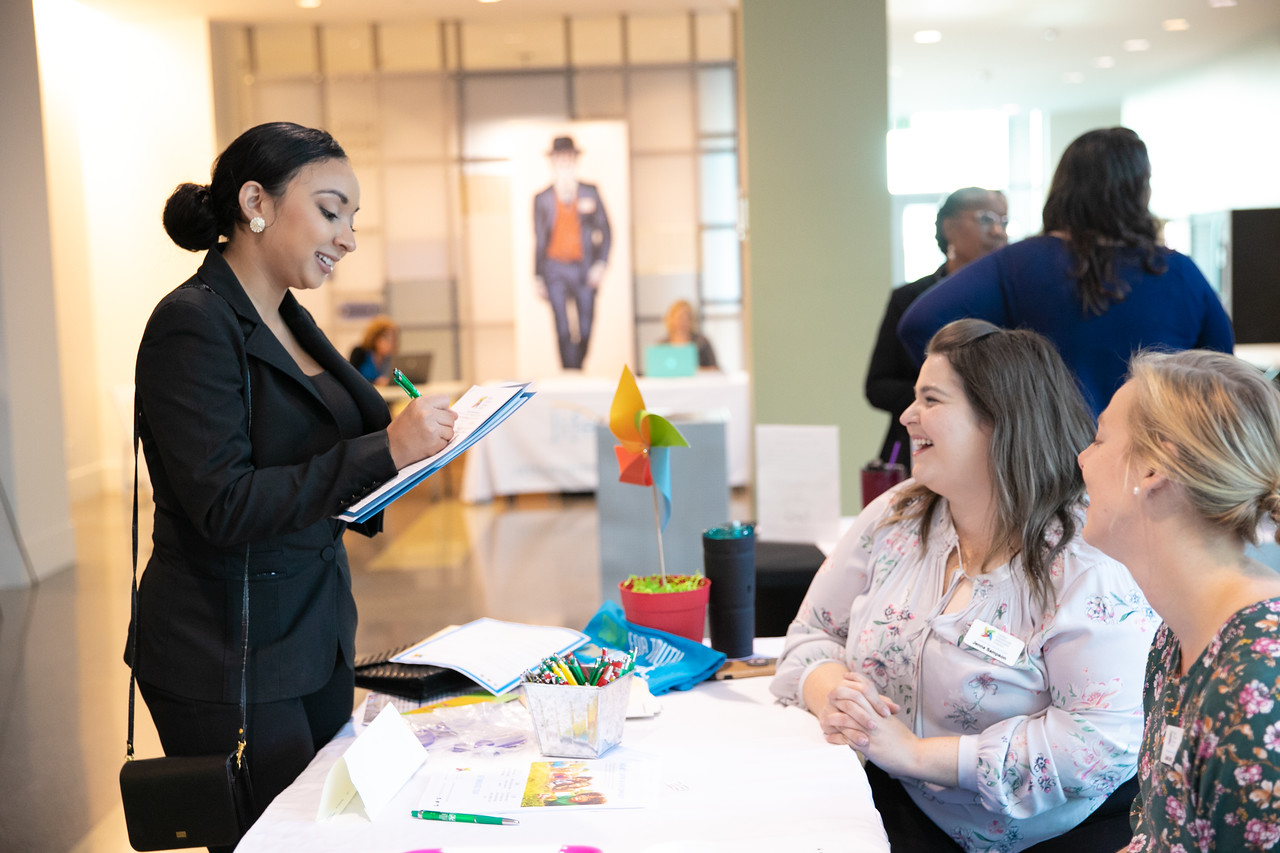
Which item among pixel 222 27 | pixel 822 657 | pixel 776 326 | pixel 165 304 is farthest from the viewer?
pixel 222 27

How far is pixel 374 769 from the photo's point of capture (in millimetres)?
1300

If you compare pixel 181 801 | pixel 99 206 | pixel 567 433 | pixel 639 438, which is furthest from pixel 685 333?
pixel 181 801

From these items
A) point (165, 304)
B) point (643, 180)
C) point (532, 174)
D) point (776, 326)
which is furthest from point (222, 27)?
point (165, 304)

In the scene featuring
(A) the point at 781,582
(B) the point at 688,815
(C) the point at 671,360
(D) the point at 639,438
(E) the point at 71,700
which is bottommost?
(E) the point at 71,700

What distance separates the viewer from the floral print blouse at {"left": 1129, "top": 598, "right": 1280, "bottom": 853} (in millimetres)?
935

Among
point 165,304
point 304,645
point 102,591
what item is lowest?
point 102,591

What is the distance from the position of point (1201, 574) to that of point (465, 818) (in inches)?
33.6

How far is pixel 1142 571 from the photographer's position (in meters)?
1.13

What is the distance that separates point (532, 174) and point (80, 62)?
247 inches

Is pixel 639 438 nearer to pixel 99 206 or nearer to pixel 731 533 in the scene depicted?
pixel 731 533

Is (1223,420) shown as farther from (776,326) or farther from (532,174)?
(532,174)

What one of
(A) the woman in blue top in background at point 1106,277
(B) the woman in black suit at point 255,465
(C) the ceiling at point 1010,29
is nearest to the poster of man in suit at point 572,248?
(C) the ceiling at point 1010,29

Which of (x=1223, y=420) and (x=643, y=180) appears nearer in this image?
(x=1223, y=420)

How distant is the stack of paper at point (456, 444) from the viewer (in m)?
1.42
